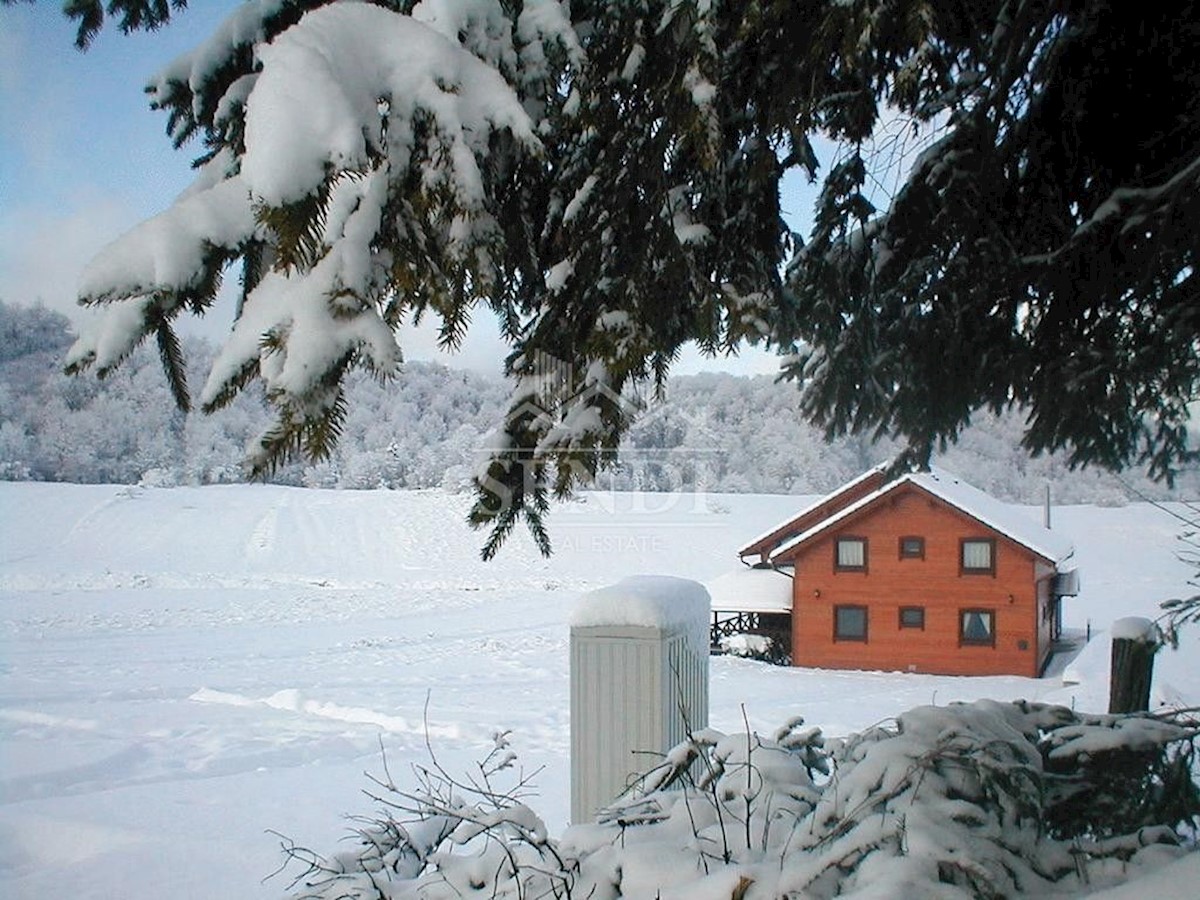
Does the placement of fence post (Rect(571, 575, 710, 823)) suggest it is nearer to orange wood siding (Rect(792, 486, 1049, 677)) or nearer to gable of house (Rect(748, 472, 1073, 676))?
gable of house (Rect(748, 472, 1073, 676))

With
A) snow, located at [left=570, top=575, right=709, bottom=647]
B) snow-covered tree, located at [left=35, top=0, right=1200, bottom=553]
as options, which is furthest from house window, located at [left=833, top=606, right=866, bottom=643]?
snow, located at [left=570, top=575, right=709, bottom=647]

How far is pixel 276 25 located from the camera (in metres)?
0.98

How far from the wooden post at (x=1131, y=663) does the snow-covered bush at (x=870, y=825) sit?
1209 millimetres

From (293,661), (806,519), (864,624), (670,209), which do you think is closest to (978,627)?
(864,624)

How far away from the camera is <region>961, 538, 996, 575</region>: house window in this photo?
396 inches

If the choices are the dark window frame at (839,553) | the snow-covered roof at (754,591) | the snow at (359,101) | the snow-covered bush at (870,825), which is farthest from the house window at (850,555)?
the snow at (359,101)

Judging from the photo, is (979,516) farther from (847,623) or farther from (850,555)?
(847,623)

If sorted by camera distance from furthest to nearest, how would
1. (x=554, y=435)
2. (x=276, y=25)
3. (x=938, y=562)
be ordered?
(x=938, y=562) < (x=554, y=435) < (x=276, y=25)

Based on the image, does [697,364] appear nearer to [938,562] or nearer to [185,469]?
[938,562]

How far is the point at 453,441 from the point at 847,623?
745 cm

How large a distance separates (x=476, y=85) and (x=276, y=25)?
42 centimetres

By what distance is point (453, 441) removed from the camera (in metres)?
4.72

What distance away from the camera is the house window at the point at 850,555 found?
34.5 ft

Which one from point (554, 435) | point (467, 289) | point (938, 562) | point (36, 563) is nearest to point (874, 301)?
point (554, 435)
